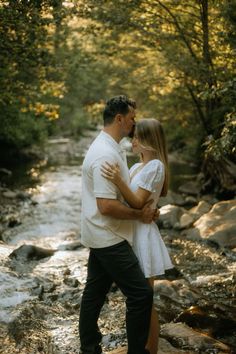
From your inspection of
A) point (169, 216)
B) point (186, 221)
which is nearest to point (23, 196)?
point (169, 216)

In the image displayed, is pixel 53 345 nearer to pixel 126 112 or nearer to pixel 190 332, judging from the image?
pixel 190 332

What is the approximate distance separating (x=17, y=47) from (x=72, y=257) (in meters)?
4.68

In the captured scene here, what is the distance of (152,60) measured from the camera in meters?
18.9

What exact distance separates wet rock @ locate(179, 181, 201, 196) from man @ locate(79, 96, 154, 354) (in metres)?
12.9

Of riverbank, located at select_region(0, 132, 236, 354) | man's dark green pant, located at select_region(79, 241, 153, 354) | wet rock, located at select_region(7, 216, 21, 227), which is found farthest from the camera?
wet rock, located at select_region(7, 216, 21, 227)

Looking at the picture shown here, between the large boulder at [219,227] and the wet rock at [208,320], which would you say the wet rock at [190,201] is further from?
the wet rock at [208,320]

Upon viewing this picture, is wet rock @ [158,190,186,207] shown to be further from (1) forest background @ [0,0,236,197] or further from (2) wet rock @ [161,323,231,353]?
(2) wet rock @ [161,323,231,353]

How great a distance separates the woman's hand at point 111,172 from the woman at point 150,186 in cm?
25

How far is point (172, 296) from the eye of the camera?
6.77 metres

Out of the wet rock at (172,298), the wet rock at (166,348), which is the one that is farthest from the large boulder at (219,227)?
the wet rock at (166,348)

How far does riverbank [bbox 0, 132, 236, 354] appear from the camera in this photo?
5.34 m

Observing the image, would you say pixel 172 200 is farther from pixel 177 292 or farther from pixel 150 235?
pixel 150 235

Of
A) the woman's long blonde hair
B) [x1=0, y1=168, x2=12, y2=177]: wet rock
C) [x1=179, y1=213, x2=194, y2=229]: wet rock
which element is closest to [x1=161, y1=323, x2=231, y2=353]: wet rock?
the woman's long blonde hair

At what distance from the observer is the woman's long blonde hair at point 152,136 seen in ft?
13.7
